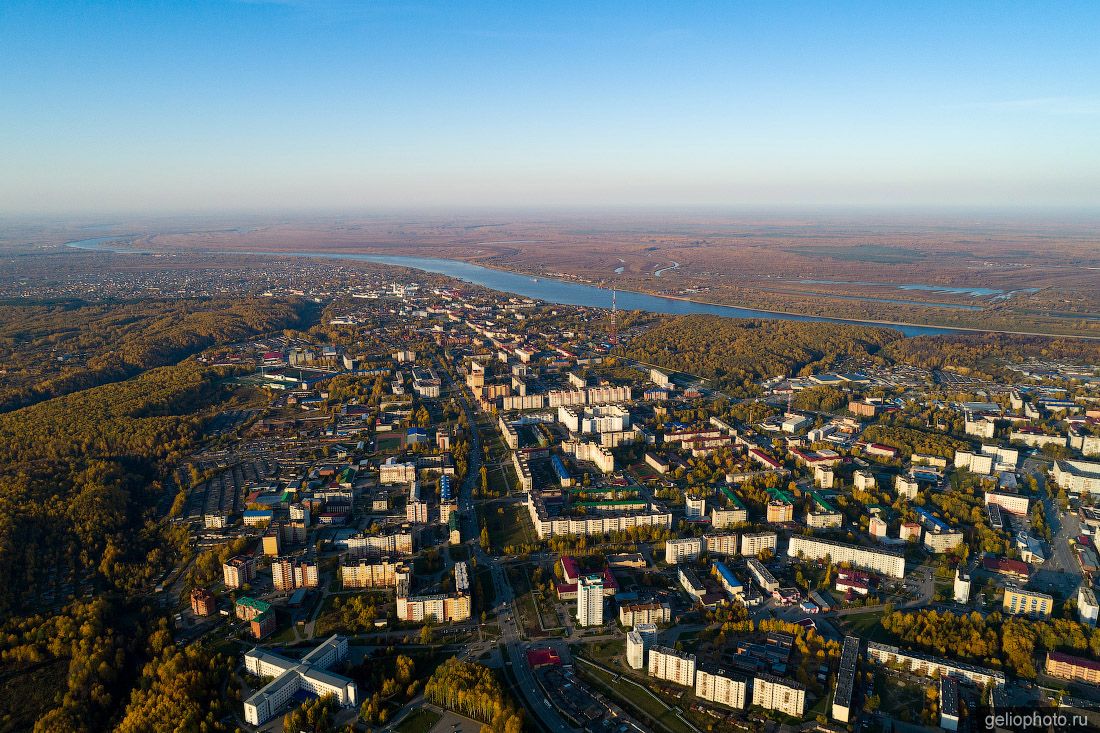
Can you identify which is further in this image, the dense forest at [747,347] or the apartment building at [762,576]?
the dense forest at [747,347]

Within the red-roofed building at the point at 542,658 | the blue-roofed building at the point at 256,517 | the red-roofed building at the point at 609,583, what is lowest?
the red-roofed building at the point at 542,658

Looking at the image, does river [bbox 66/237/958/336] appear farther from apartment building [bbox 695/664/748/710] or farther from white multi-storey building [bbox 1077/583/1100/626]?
apartment building [bbox 695/664/748/710]

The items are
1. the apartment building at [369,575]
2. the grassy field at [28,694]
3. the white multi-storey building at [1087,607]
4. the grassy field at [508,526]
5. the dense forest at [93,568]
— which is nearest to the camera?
the grassy field at [28,694]

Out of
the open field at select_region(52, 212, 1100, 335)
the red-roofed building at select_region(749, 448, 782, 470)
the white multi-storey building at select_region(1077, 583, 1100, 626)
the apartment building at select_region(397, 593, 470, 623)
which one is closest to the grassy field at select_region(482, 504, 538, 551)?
the apartment building at select_region(397, 593, 470, 623)

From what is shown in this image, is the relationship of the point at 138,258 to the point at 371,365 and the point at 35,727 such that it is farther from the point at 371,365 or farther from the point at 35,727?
the point at 35,727

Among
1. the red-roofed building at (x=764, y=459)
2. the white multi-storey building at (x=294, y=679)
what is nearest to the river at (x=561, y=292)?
the red-roofed building at (x=764, y=459)

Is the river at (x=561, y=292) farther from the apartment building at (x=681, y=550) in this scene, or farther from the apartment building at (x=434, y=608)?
the apartment building at (x=434, y=608)
